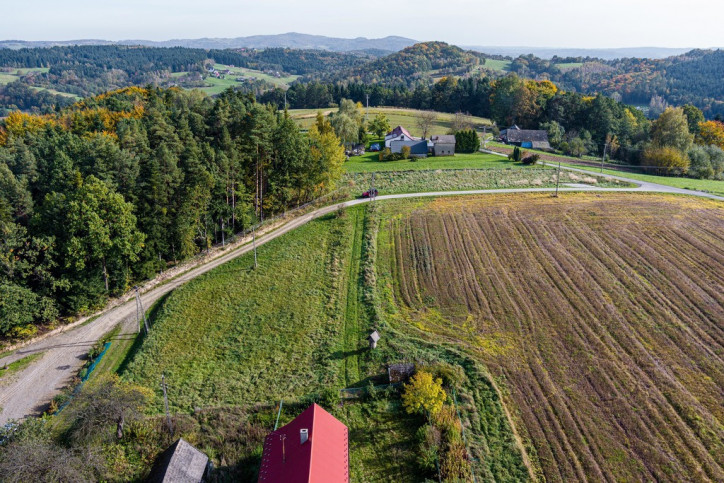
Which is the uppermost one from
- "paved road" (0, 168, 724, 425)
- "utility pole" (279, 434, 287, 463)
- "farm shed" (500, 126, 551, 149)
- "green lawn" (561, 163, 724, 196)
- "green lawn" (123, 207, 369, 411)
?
"farm shed" (500, 126, 551, 149)

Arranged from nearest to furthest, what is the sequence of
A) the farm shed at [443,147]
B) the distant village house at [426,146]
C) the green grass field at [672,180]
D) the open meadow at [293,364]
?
1. the open meadow at [293,364]
2. the green grass field at [672,180]
3. the distant village house at [426,146]
4. the farm shed at [443,147]

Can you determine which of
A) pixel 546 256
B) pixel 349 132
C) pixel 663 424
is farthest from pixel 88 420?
pixel 349 132

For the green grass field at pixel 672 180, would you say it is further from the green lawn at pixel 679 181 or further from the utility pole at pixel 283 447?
the utility pole at pixel 283 447

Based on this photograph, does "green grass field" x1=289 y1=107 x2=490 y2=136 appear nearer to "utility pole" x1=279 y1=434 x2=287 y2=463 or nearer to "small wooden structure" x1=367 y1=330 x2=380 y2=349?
"small wooden structure" x1=367 y1=330 x2=380 y2=349

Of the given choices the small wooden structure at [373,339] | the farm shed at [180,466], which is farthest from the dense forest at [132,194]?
the small wooden structure at [373,339]

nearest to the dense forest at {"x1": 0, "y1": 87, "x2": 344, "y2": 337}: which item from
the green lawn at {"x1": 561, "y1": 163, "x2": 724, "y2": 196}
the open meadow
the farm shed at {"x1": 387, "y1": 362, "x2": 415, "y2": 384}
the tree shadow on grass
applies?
the tree shadow on grass

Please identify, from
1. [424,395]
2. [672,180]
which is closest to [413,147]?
[672,180]

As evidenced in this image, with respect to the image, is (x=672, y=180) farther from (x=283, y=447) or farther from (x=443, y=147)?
(x=283, y=447)
